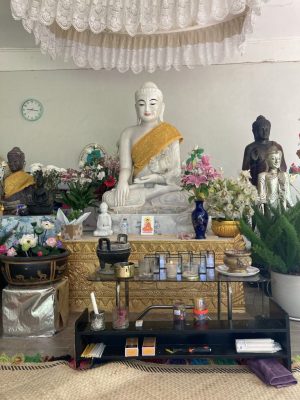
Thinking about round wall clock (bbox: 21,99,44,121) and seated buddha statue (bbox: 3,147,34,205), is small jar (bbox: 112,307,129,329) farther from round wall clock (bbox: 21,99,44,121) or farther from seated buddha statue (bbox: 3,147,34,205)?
round wall clock (bbox: 21,99,44,121)

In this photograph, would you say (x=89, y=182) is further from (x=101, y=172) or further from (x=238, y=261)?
(x=238, y=261)

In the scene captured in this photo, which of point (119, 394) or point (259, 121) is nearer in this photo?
point (119, 394)

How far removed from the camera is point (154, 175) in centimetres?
415

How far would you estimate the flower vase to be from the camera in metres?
3.40

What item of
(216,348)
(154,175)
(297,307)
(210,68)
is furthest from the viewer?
(210,68)

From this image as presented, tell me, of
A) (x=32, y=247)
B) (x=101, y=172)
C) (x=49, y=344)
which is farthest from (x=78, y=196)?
(x=49, y=344)

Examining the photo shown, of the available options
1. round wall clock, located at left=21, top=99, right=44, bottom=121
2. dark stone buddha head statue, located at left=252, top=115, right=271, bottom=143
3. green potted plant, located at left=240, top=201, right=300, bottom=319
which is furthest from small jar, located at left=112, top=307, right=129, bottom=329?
round wall clock, located at left=21, top=99, right=44, bottom=121

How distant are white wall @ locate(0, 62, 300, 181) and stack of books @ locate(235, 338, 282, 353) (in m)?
3.50

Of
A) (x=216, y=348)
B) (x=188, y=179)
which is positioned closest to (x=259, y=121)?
(x=188, y=179)

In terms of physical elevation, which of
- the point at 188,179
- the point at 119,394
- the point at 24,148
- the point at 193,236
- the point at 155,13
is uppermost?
the point at 155,13

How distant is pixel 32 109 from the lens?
5605 mm

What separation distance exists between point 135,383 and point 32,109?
176 inches

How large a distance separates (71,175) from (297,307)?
102 inches

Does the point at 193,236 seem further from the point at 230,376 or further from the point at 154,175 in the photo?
the point at 230,376
